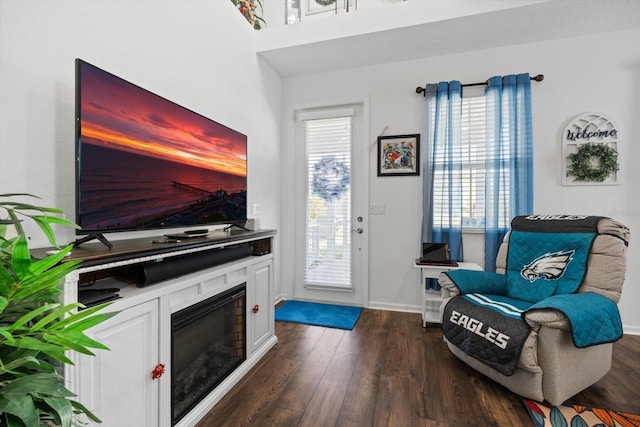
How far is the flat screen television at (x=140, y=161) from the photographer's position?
121cm

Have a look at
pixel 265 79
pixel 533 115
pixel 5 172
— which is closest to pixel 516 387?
pixel 533 115

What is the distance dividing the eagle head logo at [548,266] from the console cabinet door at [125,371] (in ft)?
7.72

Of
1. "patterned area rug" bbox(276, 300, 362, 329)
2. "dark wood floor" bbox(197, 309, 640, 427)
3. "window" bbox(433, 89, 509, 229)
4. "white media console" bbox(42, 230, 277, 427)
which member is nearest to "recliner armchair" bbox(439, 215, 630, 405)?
"dark wood floor" bbox(197, 309, 640, 427)

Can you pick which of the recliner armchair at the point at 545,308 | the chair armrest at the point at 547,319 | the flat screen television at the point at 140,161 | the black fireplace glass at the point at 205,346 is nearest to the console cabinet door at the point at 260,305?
the black fireplace glass at the point at 205,346

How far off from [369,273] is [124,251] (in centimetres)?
256

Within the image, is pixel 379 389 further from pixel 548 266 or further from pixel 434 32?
pixel 434 32

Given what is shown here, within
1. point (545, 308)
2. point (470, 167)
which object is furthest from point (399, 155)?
point (545, 308)

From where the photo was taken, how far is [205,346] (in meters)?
1.68

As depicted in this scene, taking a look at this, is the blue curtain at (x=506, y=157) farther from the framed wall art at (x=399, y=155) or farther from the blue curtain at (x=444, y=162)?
the framed wall art at (x=399, y=155)

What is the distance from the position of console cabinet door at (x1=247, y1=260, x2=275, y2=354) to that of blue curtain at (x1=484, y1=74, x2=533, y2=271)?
2.10m

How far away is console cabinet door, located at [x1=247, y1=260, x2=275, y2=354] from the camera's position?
2059 millimetres

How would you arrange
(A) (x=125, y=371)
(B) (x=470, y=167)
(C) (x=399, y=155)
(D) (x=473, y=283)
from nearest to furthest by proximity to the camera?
A: (A) (x=125, y=371), (D) (x=473, y=283), (B) (x=470, y=167), (C) (x=399, y=155)

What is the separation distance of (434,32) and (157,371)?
125 inches

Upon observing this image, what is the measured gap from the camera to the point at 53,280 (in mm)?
606
